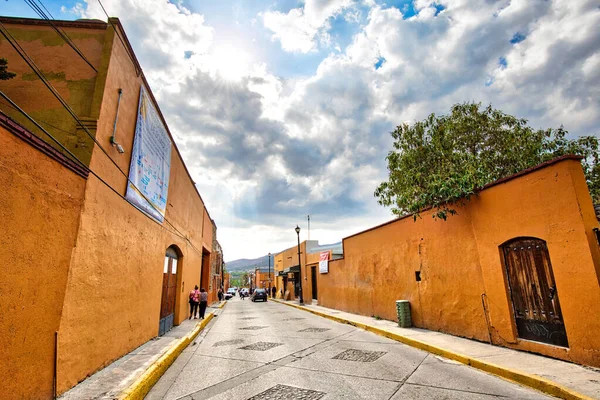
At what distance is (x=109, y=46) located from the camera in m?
6.77

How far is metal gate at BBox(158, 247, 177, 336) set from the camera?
11078 mm

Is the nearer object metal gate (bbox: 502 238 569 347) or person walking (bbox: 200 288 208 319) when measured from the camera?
metal gate (bbox: 502 238 569 347)

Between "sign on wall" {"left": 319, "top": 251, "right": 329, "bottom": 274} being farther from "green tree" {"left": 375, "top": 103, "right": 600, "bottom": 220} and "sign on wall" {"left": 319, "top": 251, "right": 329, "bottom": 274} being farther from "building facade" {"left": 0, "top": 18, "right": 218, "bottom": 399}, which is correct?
"building facade" {"left": 0, "top": 18, "right": 218, "bottom": 399}

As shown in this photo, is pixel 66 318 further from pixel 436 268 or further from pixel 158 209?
pixel 436 268

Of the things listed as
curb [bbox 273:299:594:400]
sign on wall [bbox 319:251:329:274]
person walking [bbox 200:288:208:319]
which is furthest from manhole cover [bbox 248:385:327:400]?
sign on wall [bbox 319:251:329:274]

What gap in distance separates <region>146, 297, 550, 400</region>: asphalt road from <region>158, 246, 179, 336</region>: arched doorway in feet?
8.69

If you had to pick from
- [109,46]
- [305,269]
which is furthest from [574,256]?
[305,269]

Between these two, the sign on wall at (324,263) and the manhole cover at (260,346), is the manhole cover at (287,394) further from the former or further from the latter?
the sign on wall at (324,263)

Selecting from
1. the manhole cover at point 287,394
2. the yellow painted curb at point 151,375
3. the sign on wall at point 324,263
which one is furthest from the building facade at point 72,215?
the sign on wall at point 324,263

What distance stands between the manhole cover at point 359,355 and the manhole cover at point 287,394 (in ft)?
7.75

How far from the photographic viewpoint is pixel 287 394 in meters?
4.70

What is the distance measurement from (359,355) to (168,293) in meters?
8.06

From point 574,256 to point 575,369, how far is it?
78.7 inches

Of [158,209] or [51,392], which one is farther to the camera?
[158,209]
